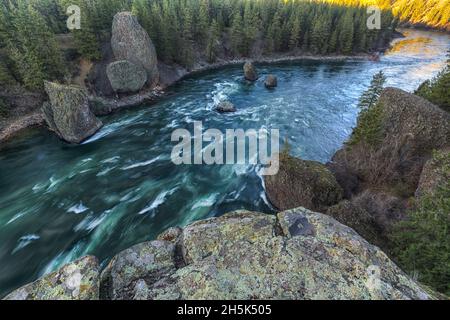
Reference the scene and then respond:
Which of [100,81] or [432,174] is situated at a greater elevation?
[432,174]

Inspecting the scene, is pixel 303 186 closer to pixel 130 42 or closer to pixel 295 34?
pixel 130 42

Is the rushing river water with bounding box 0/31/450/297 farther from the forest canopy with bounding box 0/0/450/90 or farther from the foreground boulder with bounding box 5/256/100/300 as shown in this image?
the forest canopy with bounding box 0/0/450/90

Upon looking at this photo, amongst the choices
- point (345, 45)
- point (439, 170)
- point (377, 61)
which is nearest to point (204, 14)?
point (345, 45)

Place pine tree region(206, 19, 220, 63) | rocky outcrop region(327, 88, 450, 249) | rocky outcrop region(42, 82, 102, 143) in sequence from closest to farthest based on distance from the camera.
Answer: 1. rocky outcrop region(327, 88, 450, 249)
2. rocky outcrop region(42, 82, 102, 143)
3. pine tree region(206, 19, 220, 63)

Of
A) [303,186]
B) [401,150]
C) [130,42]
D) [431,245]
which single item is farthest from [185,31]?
[431,245]

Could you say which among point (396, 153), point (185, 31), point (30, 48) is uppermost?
point (185, 31)

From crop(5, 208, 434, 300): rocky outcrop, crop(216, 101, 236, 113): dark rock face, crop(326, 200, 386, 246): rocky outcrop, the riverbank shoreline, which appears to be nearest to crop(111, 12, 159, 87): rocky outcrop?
the riverbank shoreline
